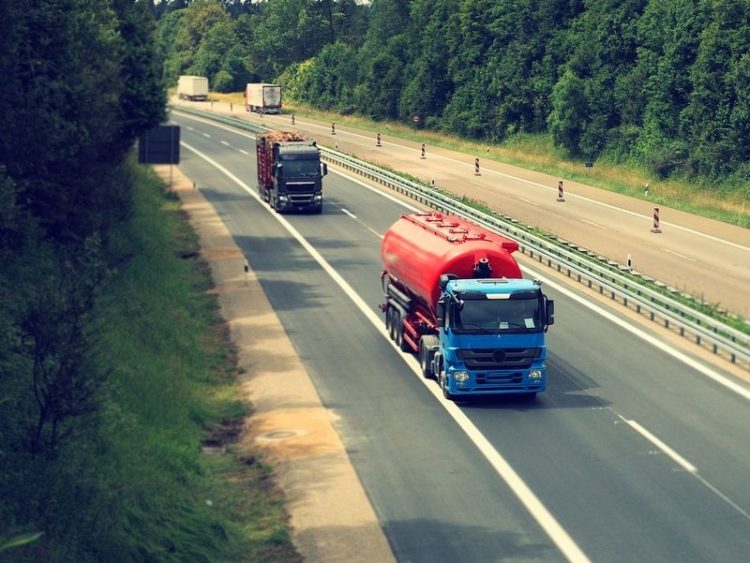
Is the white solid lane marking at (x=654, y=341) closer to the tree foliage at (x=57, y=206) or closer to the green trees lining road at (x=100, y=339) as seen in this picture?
the green trees lining road at (x=100, y=339)

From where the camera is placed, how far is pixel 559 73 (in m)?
96.8

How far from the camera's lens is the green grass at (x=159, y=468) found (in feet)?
61.0

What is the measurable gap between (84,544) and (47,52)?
2005 cm

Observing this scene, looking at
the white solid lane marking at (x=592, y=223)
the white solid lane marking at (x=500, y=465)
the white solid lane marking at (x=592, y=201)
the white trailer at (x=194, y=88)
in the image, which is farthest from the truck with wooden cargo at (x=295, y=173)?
the white trailer at (x=194, y=88)

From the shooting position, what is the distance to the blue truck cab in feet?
88.6

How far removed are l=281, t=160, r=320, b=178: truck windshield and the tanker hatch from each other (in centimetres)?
2883

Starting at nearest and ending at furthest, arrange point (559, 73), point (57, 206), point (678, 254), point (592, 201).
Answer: point (57, 206) → point (678, 254) → point (592, 201) → point (559, 73)

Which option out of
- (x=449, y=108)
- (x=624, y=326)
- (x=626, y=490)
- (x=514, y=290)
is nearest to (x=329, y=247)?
(x=624, y=326)

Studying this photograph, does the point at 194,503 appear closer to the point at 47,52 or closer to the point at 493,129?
the point at 47,52

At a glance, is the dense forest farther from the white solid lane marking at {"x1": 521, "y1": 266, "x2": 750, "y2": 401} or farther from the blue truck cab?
the blue truck cab

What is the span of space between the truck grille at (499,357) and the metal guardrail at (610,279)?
666cm

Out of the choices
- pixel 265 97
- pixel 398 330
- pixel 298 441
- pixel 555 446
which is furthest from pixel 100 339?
pixel 265 97

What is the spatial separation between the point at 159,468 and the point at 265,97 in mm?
107280

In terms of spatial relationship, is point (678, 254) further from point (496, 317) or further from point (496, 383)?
point (496, 317)
